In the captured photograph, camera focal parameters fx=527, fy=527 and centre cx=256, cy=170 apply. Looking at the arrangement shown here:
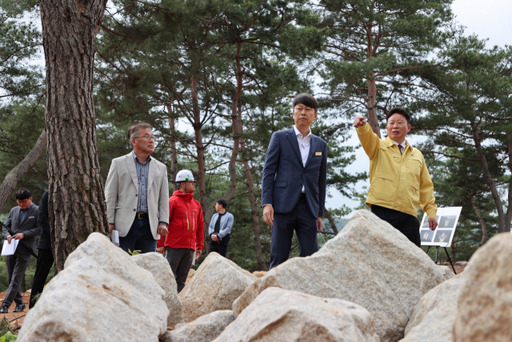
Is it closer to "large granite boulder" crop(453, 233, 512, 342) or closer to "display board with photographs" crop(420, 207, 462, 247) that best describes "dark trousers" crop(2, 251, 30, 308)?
"display board with photographs" crop(420, 207, 462, 247)

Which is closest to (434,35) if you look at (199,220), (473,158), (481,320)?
(473,158)

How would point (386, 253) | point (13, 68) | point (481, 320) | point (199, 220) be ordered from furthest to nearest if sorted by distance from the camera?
point (13, 68) < point (199, 220) < point (386, 253) < point (481, 320)

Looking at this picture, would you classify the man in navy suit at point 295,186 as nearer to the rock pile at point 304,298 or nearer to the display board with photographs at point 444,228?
the rock pile at point 304,298

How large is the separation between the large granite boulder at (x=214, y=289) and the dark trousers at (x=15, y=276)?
4.52 metres

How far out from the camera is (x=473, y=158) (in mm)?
21203

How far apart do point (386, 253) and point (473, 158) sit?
19553mm

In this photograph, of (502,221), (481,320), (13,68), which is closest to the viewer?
(481,320)

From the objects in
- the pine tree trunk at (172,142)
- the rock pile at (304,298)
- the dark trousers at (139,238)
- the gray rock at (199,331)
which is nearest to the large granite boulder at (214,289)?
the rock pile at (304,298)

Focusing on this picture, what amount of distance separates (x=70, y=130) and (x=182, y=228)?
8.43ft

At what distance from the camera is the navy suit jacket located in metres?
4.28

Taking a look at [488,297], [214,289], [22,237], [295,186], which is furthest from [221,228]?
[488,297]

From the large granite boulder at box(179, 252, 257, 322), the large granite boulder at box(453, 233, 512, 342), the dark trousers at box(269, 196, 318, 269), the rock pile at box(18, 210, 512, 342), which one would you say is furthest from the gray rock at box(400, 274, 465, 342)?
the dark trousers at box(269, 196, 318, 269)

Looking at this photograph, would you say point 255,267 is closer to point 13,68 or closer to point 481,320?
point 13,68

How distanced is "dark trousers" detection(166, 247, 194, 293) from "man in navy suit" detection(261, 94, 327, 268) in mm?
2947
